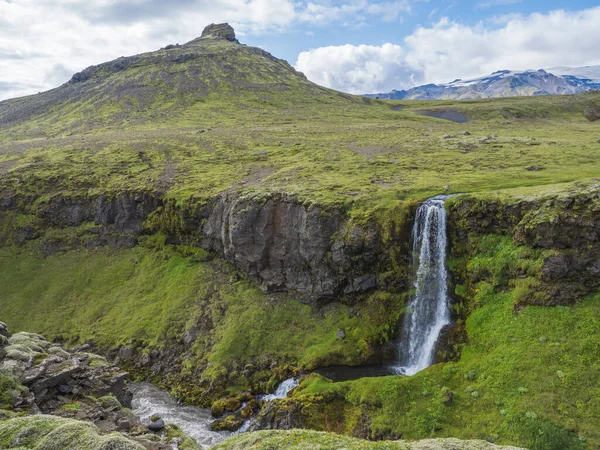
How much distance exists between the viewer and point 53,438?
1680 cm

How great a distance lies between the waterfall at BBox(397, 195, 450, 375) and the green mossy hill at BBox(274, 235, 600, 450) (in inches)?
120

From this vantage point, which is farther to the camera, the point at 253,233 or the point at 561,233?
the point at 253,233

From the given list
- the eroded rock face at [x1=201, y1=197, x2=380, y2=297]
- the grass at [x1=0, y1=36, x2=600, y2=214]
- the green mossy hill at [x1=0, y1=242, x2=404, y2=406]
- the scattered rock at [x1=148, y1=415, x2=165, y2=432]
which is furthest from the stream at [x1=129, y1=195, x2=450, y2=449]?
the scattered rock at [x1=148, y1=415, x2=165, y2=432]

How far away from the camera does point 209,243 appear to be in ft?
196

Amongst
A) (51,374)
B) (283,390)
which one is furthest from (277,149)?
(51,374)

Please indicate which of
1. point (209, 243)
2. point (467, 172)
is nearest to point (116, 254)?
point (209, 243)

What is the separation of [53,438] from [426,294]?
3449 cm

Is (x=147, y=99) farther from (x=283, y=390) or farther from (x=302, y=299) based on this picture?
(x=283, y=390)

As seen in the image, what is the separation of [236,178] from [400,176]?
27.9 m

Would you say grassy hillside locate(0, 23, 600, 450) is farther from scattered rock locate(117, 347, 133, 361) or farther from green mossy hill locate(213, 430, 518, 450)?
green mossy hill locate(213, 430, 518, 450)

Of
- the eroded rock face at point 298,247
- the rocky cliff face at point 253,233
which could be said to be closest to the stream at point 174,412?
the eroded rock face at point 298,247

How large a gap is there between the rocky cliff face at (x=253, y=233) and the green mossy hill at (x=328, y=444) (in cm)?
2900

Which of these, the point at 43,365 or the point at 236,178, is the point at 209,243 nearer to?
the point at 236,178

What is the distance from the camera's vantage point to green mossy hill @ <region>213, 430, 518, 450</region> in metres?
14.9
